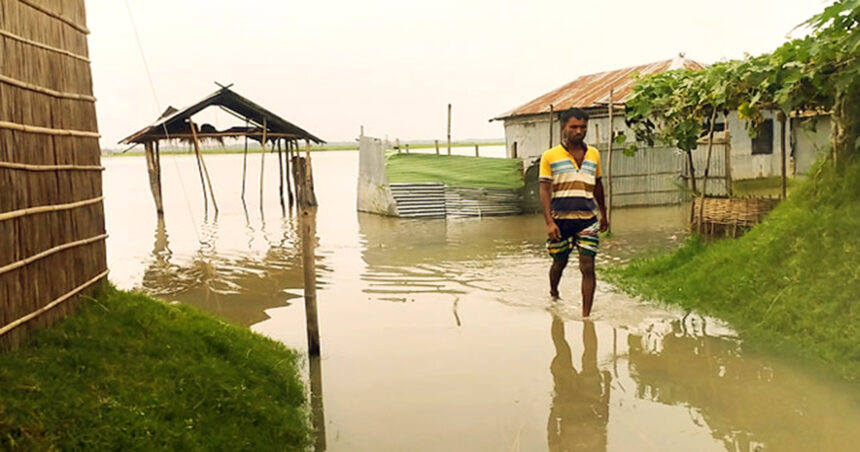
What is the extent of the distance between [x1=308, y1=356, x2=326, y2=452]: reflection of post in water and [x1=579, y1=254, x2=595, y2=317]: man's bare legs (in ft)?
8.11

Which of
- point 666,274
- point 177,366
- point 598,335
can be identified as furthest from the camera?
point 666,274

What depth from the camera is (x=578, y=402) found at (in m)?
4.60

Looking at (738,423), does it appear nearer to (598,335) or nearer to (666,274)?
(598,335)

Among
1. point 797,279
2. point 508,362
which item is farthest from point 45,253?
point 797,279

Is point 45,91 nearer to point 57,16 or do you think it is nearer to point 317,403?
point 57,16

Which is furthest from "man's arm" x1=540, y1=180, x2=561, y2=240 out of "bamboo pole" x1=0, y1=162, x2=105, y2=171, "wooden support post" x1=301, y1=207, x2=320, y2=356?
"bamboo pole" x1=0, y1=162, x2=105, y2=171

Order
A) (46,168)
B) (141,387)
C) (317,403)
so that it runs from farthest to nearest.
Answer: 1. (317,403)
2. (46,168)
3. (141,387)

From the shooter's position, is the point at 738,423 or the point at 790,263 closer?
the point at 738,423

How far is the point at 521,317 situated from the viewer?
6.88 metres

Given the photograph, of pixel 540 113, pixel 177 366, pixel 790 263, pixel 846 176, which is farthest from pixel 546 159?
pixel 540 113

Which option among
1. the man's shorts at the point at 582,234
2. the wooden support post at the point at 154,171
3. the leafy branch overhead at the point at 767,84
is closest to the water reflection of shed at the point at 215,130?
the wooden support post at the point at 154,171

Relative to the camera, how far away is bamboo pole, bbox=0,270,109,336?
3483 millimetres

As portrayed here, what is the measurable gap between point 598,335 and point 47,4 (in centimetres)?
472

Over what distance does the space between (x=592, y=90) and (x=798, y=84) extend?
16.2m
